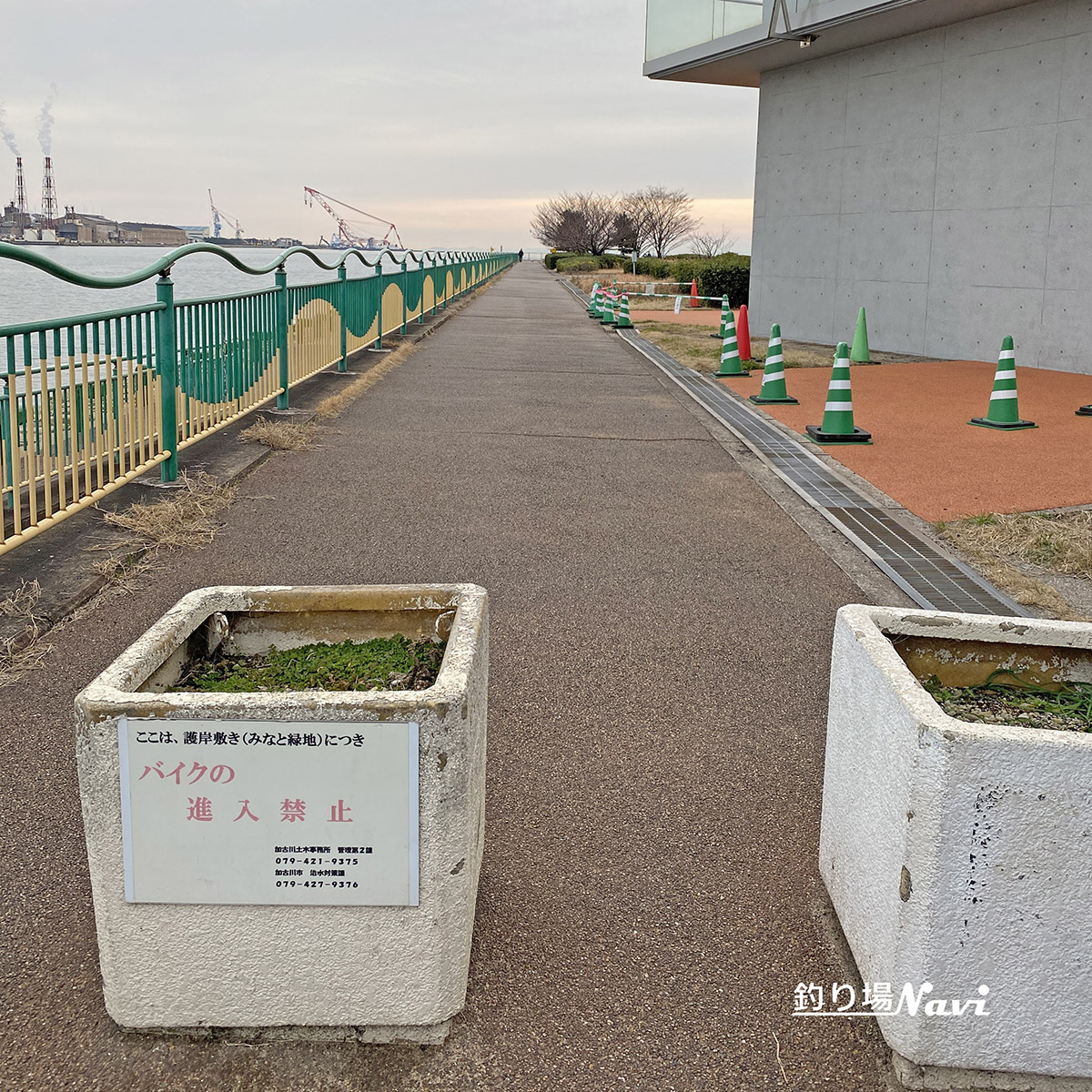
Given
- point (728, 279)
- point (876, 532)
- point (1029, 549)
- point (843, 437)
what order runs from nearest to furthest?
1. point (1029, 549)
2. point (876, 532)
3. point (843, 437)
4. point (728, 279)

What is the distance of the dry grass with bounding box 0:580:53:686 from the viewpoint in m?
4.24

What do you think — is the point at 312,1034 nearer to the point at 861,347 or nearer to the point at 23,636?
the point at 23,636

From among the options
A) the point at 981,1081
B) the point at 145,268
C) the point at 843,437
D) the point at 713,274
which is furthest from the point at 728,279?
the point at 981,1081

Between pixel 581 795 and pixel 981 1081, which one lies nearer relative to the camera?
pixel 981 1081

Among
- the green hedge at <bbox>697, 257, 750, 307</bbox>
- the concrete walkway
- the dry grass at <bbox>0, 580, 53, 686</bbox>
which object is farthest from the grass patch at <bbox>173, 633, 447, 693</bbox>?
the green hedge at <bbox>697, 257, 750, 307</bbox>

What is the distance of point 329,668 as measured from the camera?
8.66 feet

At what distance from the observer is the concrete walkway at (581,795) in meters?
2.31

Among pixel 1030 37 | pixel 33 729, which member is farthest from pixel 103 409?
pixel 1030 37

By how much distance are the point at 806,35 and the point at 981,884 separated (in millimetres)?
18105

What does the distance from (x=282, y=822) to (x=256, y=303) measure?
811 centimetres

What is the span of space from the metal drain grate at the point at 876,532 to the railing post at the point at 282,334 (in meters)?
4.25

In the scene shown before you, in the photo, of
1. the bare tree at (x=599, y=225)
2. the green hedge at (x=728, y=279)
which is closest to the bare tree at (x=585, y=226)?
the bare tree at (x=599, y=225)

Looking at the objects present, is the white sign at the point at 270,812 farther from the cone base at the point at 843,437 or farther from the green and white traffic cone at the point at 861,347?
the green and white traffic cone at the point at 861,347

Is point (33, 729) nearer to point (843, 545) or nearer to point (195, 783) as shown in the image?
point (195, 783)
